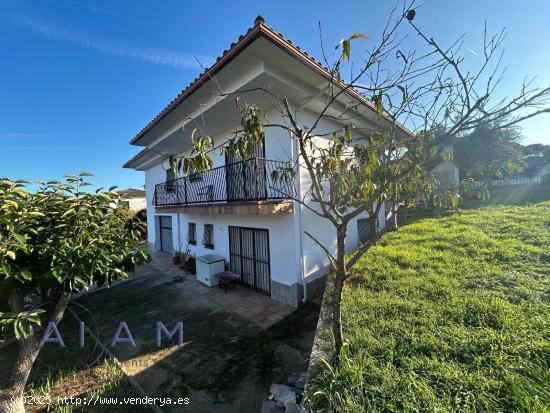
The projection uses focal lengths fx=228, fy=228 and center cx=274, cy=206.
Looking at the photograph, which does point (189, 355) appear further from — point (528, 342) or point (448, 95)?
point (448, 95)

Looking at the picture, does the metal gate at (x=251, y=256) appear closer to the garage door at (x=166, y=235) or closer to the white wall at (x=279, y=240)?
the white wall at (x=279, y=240)

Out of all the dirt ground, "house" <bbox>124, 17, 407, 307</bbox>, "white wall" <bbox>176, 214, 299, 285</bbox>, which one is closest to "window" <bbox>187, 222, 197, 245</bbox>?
"house" <bbox>124, 17, 407, 307</bbox>

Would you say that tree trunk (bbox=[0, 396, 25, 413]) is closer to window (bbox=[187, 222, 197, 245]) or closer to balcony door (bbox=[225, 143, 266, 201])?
balcony door (bbox=[225, 143, 266, 201])

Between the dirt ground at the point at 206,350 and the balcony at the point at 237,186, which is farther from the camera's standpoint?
the balcony at the point at 237,186

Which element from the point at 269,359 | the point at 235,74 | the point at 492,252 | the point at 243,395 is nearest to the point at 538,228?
the point at 492,252

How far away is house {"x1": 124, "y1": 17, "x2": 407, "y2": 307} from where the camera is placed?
176 inches

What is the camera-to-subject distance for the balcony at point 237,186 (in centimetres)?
599

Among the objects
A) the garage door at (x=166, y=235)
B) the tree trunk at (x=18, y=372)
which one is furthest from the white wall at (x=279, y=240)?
the garage door at (x=166, y=235)

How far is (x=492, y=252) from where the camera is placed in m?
4.90

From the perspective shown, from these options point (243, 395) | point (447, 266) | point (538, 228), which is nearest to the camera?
point (243, 395)

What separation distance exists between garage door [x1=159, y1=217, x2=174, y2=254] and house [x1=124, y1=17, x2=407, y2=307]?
4464 mm

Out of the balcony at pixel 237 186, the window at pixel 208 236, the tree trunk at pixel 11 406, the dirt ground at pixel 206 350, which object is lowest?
the dirt ground at pixel 206 350

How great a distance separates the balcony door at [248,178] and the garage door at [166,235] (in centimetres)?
708

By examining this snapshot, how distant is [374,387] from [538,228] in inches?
280
